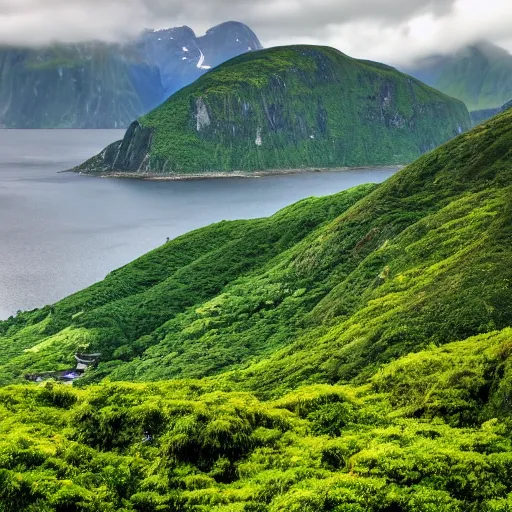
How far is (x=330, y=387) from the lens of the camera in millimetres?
27891

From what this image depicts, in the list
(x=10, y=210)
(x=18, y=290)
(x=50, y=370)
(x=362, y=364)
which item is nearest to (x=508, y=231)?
(x=362, y=364)

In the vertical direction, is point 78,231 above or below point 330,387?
above

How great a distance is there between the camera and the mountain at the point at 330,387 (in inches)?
714

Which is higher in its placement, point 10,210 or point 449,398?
point 10,210

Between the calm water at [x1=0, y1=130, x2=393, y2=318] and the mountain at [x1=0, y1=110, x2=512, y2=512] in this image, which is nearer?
the mountain at [x1=0, y1=110, x2=512, y2=512]

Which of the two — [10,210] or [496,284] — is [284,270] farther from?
[10,210]

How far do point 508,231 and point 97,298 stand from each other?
5777 cm

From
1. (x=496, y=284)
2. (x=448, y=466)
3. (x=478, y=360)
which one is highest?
(x=496, y=284)

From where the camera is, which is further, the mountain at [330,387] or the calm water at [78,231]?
the calm water at [78,231]

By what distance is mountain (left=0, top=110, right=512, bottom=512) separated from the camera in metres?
18.1

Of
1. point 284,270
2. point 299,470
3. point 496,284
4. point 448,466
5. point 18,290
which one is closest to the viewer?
point 448,466

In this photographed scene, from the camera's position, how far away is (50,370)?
60.1m

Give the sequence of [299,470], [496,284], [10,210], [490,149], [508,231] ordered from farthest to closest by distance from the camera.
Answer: [10,210], [490,149], [508,231], [496,284], [299,470]

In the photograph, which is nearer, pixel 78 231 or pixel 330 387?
pixel 330 387
